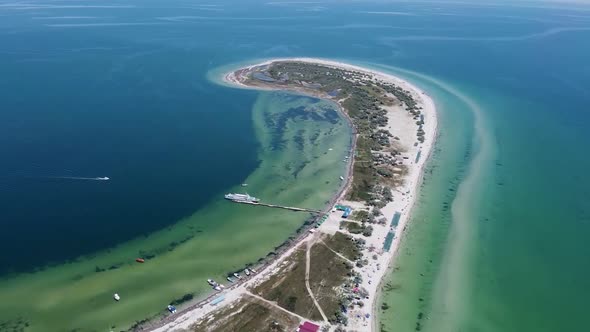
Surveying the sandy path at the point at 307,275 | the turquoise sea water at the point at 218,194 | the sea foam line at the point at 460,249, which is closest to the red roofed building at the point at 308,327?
the sandy path at the point at 307,275

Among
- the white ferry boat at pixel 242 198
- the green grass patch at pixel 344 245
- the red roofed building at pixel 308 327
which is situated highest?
the white ferry boat at pixel 242 198

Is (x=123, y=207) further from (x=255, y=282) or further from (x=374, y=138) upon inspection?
(x=374, y=138)

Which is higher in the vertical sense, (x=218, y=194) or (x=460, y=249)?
(x=218, y=194)

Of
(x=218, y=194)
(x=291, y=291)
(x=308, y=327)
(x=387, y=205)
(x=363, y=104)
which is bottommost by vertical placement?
(x=308, y=327)

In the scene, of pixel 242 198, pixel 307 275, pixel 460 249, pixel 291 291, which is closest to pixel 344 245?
pixel 307 275

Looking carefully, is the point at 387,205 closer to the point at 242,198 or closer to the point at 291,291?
the point at 242,198

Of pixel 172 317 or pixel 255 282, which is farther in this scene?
pixel 255 282

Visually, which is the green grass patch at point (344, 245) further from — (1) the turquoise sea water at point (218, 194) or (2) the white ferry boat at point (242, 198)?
(2) the white ferry boat at point (242, 198)

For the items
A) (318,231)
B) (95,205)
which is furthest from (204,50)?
A: (318,231)
